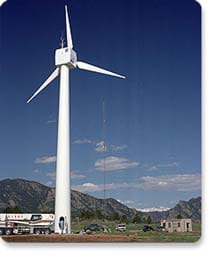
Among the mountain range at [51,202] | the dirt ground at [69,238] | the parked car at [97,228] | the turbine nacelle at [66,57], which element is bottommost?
the dirt ground at [69,238]

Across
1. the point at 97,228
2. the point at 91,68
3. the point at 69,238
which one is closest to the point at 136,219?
the point at 97,228

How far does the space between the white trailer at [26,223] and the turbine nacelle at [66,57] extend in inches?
23.9

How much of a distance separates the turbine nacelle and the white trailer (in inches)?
23.9

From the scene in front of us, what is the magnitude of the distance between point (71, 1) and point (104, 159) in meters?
Result: 0.66

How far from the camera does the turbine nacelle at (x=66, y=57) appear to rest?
2.25 meters

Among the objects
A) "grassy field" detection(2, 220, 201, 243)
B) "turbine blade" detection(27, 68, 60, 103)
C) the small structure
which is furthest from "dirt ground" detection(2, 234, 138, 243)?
"turbine blade" detection(27, 68, 60, 103)

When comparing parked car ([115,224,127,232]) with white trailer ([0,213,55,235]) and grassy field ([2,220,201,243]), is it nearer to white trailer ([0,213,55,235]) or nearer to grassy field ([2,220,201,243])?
grassy field ([2,220,201,243])

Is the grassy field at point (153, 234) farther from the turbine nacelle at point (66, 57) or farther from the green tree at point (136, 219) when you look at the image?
the turbine nacelle at point (66, 57)

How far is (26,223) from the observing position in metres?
2.21

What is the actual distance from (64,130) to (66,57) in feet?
0.97

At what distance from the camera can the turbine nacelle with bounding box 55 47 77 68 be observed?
2.25m

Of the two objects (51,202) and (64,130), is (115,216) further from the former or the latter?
(64,130)

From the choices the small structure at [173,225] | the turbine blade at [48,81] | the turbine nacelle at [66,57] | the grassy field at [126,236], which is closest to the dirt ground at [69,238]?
the grassy field at [126,236]

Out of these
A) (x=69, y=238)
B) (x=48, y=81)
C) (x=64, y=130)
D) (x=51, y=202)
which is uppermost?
(x=48, y=81)
